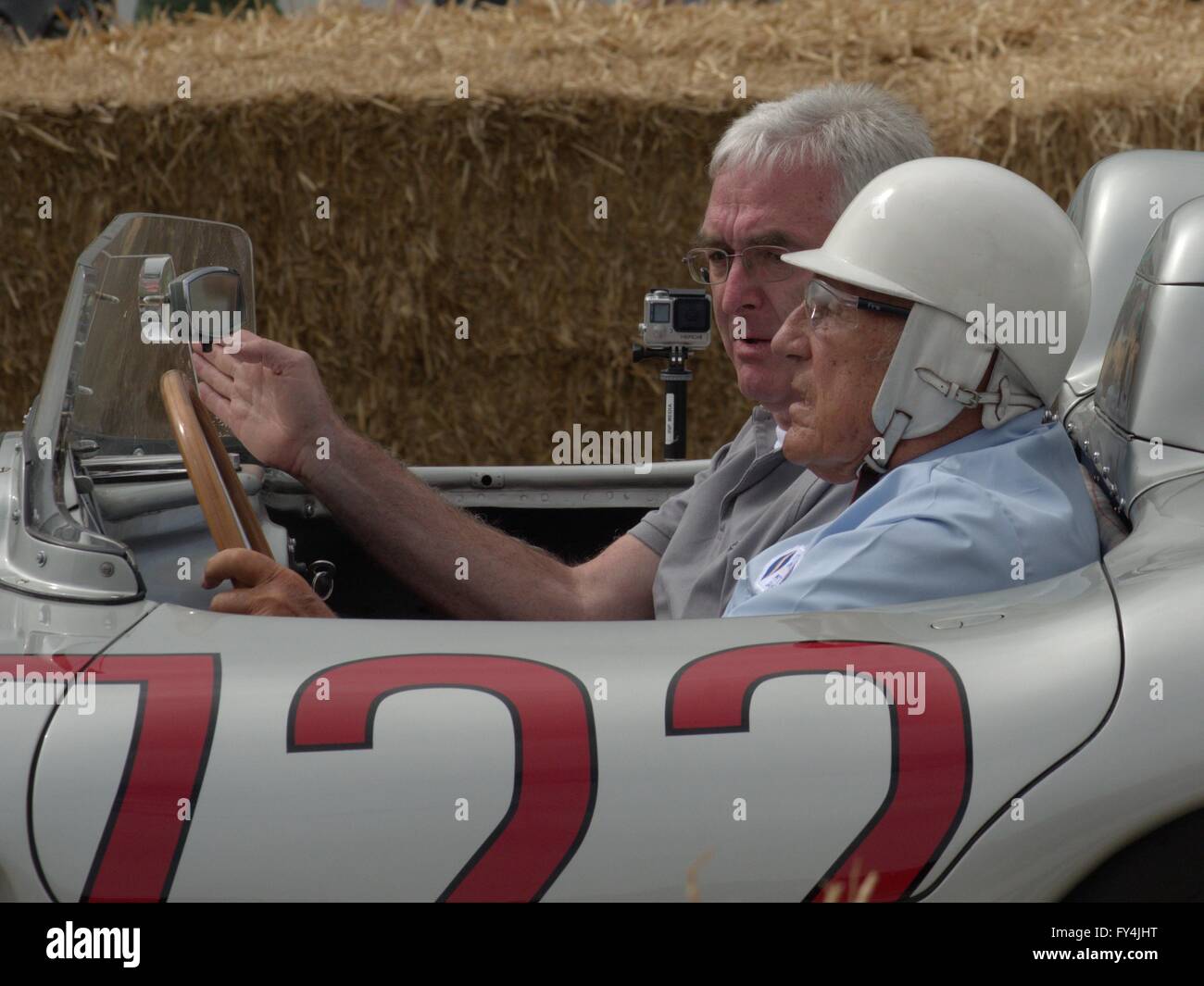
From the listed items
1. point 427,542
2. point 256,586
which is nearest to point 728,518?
point 427,542

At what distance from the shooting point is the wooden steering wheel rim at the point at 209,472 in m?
1.74

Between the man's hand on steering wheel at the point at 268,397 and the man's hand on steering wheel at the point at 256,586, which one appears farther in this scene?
the man's hand on steering wheel at the point at 268,397

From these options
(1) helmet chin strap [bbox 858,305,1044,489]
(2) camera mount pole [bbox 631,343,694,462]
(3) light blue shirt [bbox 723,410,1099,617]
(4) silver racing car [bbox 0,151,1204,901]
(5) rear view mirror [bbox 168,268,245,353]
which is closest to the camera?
(4) silver racing car [bbox 0,151,1204,901]

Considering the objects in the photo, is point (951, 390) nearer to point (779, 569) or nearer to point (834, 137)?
point (779, 569)

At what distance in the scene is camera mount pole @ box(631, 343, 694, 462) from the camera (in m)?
3.39

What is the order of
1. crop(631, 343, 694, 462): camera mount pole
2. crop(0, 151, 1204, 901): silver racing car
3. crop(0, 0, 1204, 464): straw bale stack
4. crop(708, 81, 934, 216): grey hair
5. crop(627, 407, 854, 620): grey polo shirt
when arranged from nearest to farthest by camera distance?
crop(0, 151, 1204, 901): silver racing car, crop(627, 407, 854, 620): grey polo shirt, crop(708, 81, 934, 216): grey hair, crop(631, 343, 694, 462): camera mount pole, crop(0, 0, 1204, 464): straw bale stack

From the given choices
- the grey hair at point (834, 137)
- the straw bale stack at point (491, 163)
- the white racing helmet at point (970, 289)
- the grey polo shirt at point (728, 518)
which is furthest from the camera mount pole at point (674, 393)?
the white racing helmet at point (970, 289)

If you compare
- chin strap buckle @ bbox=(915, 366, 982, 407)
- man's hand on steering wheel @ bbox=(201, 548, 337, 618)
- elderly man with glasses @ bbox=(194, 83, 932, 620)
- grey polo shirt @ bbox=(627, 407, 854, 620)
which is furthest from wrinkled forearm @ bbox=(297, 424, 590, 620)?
chin strap buckle @ bbox=(915, 366, 982, 407)

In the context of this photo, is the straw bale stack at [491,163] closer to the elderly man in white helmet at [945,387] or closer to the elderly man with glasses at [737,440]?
the elderly man with glasses at [737,440]

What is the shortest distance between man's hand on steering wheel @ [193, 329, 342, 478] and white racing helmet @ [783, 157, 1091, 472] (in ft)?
2.80

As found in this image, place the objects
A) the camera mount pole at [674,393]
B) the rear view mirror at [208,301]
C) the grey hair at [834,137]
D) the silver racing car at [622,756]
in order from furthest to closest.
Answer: the camera mount pole at [674,393]
the grey hair at [834,137]
the rear view mirror at [208,301]
the silver racing car at [622,756]

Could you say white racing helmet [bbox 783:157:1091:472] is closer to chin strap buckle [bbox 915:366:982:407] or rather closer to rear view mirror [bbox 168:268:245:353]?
chin strap buckle [bbox 915:366:982:407]
